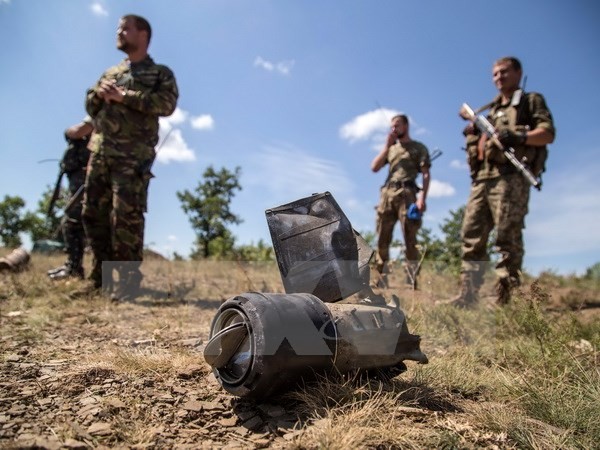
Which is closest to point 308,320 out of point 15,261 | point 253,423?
point 253,423

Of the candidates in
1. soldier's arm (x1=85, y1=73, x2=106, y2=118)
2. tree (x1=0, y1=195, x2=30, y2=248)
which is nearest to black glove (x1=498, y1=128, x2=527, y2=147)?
soldier's arm (x1=85, y1=73, x2=106, y2=118)

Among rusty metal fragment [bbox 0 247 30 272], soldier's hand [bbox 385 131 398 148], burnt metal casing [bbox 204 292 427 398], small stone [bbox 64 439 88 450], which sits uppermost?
soldier's hand [bbox 385 131 398 148]

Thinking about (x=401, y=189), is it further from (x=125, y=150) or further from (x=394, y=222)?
(x=125, y=150)

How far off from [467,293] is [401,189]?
193 centimetres

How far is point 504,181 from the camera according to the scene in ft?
14.6

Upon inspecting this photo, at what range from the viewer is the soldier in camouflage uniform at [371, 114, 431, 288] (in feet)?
19.2

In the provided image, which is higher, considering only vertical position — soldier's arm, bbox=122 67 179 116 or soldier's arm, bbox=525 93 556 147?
soldier's arm, bbox=122 67 179 116

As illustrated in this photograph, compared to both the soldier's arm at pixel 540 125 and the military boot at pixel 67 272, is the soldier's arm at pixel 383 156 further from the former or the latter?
the military boot at pixel 67 272

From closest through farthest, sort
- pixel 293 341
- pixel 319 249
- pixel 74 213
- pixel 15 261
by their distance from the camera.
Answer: pixel 293 341 < pixel 319 249 < pixel 74 213 < pixel 15 261

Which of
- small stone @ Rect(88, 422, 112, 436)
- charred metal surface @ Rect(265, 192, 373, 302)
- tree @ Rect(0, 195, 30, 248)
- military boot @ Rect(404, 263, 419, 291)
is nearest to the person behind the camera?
small stone @ Rect(88, 422, 112, 436)

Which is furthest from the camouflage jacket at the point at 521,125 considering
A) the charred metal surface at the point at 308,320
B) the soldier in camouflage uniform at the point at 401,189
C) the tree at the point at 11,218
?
the tree at the point at 11,218

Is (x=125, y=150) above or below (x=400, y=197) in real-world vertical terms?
above

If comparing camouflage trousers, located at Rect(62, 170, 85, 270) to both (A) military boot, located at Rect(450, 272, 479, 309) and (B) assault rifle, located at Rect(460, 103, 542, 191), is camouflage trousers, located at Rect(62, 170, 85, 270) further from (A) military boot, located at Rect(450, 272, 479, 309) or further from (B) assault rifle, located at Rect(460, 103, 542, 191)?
(B) assault rifle, located at Rect(460, 103, 542, 191)

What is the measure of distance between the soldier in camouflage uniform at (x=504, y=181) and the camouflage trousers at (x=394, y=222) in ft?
3.48
